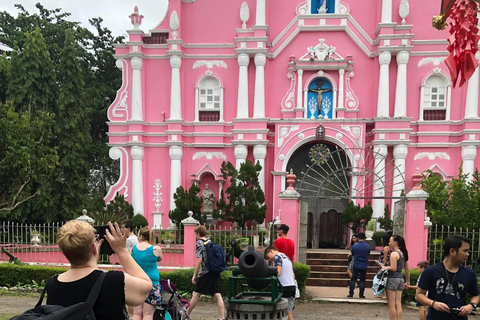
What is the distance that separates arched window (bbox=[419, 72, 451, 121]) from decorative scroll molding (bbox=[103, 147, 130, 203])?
1178 centimetres

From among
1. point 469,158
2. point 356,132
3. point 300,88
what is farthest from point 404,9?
point 469,158

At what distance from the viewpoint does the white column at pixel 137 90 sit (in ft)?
56.6

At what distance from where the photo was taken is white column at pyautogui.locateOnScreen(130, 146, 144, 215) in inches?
672

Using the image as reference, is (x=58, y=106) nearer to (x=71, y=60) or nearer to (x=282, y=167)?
(x=71, y=60)

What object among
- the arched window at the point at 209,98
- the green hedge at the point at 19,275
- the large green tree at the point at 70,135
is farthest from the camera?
the large green tree at the point at 70,135

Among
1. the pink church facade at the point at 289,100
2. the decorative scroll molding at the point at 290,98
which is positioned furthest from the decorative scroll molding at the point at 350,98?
the decorative scroll molding at the point at 290,98

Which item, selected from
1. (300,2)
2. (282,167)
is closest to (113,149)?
(282,167)

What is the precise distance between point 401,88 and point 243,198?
724 cm

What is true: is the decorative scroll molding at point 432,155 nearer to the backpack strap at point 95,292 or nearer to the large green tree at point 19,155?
the large green tree at point 19,155

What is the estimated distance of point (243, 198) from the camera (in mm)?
15797

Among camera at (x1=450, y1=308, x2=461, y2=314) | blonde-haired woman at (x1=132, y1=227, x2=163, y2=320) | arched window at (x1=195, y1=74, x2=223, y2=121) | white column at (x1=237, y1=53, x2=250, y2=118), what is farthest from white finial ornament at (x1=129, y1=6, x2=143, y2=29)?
camera at (x1=450, y1=308, x2=461, y2=314)

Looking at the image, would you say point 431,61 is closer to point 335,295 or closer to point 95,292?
point 335,295

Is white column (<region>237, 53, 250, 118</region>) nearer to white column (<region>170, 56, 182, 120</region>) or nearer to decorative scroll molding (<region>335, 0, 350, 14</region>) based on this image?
white column (<region>170, 56, 182, 120</region>)

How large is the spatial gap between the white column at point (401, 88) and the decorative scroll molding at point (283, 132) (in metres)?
3.85
